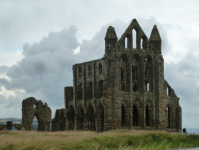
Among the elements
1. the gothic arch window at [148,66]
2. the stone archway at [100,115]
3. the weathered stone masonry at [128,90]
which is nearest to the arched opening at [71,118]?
the weathered stone masonry at [128,90]

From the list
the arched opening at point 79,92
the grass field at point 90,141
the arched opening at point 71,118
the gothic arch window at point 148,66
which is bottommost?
the grass field at point 90,141

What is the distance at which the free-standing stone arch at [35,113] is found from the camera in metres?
46.2

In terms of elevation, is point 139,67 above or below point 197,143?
above

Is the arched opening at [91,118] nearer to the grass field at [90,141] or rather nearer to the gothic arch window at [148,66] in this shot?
the gothic arch window at [148,66]

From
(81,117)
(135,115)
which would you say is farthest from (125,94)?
(81,117)

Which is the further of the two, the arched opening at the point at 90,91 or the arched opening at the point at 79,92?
the arched opening at the point at 79,92

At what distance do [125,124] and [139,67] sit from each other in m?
7.58

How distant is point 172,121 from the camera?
48406 millimetres

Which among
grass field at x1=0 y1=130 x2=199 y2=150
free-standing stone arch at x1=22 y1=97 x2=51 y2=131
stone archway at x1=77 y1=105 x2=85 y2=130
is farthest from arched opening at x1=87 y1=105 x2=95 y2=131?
grass field at x1=0 y1=130 x2=199 y2=150

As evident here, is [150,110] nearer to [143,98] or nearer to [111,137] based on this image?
[143,98]

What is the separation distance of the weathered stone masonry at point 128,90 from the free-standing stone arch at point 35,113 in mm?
5000

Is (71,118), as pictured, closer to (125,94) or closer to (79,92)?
(79,92)

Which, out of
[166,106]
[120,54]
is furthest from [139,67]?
[166,106]

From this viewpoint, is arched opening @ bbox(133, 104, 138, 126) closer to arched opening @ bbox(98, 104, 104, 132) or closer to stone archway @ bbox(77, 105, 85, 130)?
arched opening @ bbox(98, 104, 104, 132)
